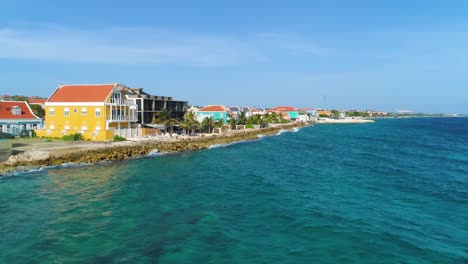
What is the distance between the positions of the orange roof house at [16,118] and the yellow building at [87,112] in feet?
10.8

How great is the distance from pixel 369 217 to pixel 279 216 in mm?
4443

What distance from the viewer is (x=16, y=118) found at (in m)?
47.7

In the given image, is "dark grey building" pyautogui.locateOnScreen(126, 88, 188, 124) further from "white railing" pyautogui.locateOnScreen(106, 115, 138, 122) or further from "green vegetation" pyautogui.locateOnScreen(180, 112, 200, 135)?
"white railing" pyautogui.locateOnScreen(106, 115, 138, 122)

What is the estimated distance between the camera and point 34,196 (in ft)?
69.2

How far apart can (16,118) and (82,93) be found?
9477 mm

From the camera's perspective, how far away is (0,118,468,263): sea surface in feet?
43.0

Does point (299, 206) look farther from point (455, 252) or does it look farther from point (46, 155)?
point (46, 155)

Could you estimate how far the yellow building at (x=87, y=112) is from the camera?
45.6m

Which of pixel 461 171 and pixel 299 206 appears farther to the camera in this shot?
pixel 461 171

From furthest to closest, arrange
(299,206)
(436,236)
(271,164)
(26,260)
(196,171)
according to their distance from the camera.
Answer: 1. (271,164)
2. (196,171)
3. (299,206)
4. (436,236)
5. (26,260)

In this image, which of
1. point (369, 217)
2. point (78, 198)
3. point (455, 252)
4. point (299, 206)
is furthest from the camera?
point (78, 198)

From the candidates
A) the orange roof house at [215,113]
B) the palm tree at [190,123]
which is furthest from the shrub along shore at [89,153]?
the orange roof house at [215,113]

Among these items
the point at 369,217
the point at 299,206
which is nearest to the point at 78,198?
the point at 299,206

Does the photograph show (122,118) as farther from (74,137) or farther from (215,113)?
(215,113)
